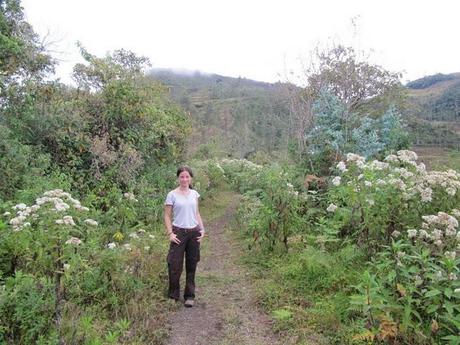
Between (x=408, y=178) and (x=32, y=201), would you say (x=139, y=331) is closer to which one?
(x=32, y=201)

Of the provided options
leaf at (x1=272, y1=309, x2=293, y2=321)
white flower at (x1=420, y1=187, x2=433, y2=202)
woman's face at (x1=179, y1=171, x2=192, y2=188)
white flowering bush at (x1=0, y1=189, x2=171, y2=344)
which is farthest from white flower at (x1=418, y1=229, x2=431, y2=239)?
white flowering bush at (x1=0, y1=189, x2=171, y2=344)

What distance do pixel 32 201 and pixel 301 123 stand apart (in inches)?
435

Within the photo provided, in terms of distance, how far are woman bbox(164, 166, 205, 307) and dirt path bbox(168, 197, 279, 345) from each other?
0.36 metres

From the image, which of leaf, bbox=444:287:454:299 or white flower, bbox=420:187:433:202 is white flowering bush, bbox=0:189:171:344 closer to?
leaf, bbox=444:287:454:299

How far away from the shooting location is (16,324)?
12.6ft

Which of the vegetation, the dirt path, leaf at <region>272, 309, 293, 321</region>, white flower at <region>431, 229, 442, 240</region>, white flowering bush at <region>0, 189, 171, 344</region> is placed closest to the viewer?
white flowering bush at <region>0, 189, 171, 344</region>

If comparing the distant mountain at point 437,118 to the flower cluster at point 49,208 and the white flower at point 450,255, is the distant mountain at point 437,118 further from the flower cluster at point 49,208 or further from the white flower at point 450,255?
the flower cluster at point 49,208

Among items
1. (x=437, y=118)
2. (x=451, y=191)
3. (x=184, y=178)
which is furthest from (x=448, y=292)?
(x=437, y=118)

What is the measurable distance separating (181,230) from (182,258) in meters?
0.42

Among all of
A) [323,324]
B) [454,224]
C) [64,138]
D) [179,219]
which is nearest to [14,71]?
[64,138]

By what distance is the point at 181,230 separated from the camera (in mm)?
5719

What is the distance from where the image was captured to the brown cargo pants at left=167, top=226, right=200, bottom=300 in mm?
5734

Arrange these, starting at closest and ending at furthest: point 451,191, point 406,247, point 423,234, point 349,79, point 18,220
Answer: point 423,234
point 18,220
point 406,247
point 451,191
point 349,79

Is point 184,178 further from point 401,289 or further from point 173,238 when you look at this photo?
point 401,289
